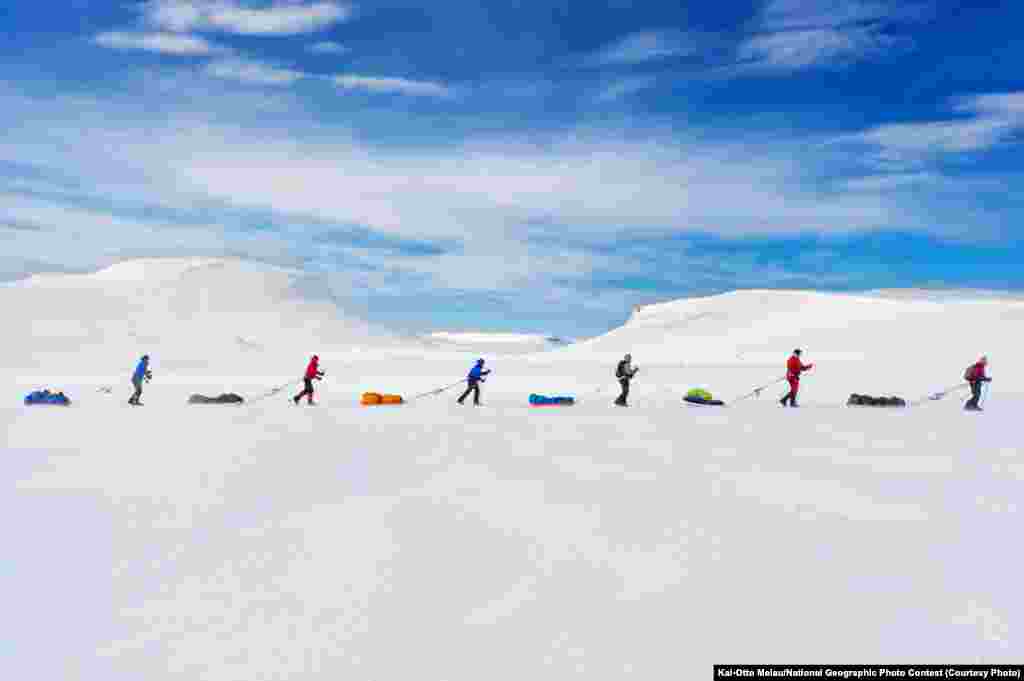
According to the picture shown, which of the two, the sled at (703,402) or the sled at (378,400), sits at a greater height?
the sled at (703,402)

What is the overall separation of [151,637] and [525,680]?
7.08 ft

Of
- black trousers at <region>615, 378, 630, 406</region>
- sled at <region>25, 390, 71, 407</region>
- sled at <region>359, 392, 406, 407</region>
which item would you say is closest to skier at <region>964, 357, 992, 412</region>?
black trousers at <region>615, 378, 630, 406</region>

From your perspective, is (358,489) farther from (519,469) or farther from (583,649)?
(583,649)

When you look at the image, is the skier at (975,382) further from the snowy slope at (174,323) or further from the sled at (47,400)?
the snowy slope at (174,323)

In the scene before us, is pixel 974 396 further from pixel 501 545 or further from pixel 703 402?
pixel 501 545

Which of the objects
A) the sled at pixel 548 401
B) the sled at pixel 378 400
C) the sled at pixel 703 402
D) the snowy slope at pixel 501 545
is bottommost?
the snowy slope at pixel 501 545

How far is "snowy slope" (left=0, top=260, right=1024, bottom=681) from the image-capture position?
423cm

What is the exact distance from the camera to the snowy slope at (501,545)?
4234 mm

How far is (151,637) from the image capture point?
4398 mm

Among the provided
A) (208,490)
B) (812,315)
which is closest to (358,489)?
(208,490)

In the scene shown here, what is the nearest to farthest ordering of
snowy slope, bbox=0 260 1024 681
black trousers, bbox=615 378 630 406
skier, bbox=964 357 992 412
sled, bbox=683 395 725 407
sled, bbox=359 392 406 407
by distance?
snowy slope, bbox=0 260 1024 681 → skier, bbox=964 357 992 412 → black trousers, bbox=615 378 630 406 → sled, bbox=359 392 406 407 → sled, bbox=683 395 725 407

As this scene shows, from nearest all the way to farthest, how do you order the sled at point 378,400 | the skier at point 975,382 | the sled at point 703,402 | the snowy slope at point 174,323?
the skier at point 975,382
the sled at point 378,400
the sled at point 703,402
the snowy slope at point 174,323

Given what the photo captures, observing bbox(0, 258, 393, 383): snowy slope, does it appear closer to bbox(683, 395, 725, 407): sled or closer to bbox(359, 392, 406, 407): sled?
bbox(359, 392, 406, 407): sled

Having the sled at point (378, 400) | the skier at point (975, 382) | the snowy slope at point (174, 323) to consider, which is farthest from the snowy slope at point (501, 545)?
the snowy slope at point (174, 323)
